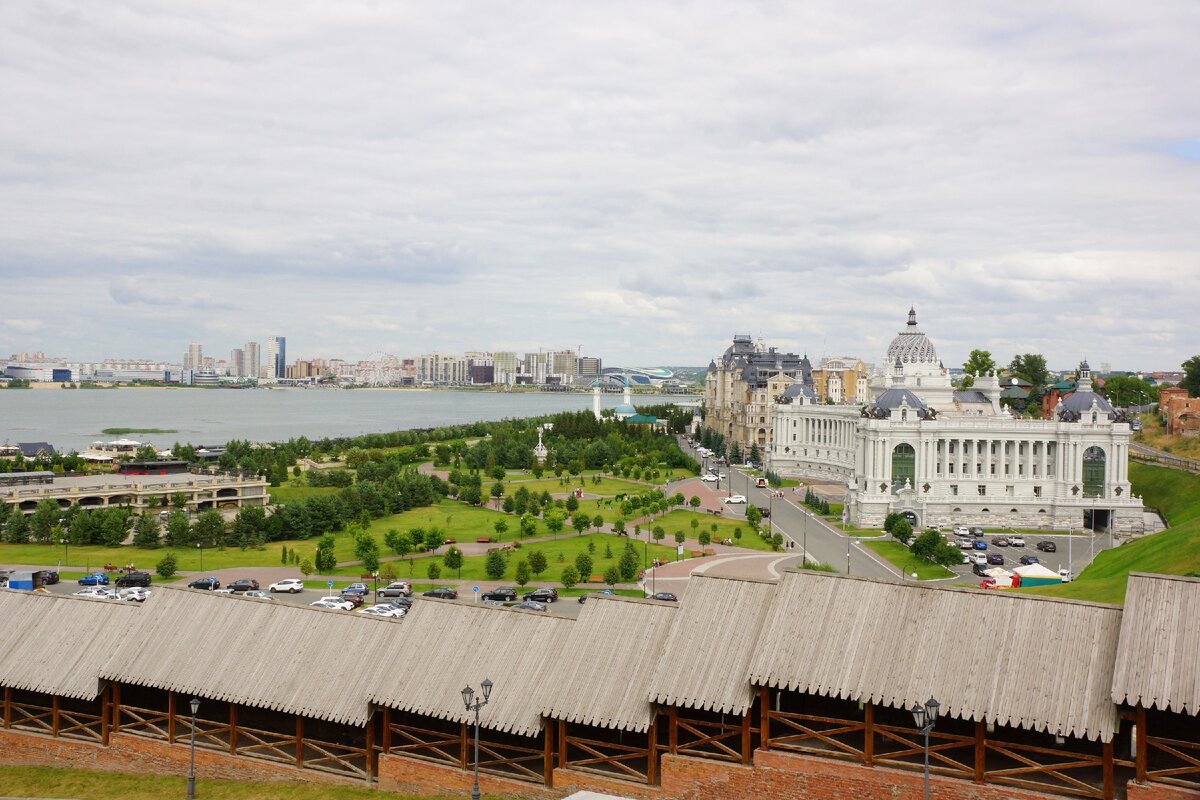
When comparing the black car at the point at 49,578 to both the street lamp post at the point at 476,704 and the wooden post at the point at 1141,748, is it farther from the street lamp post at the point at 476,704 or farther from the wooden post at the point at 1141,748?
the wooden post at the point at 1141,748

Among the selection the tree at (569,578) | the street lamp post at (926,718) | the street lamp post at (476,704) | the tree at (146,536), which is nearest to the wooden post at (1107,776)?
the street lamp post at (926,718)

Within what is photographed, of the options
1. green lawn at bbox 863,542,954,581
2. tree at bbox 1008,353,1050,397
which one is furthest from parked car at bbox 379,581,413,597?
tree at bbox 1008,353,1050,397

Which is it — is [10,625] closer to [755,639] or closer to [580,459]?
[755,639]

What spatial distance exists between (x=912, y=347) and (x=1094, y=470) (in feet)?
72.4

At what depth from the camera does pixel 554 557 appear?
4844 cm

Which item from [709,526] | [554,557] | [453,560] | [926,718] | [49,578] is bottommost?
[49,578]

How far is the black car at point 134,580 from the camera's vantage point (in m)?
41.5

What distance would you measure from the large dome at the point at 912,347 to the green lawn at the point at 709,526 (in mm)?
28462

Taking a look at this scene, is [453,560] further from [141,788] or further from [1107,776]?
[1107,776]

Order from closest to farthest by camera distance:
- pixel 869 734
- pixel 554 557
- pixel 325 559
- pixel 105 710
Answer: pixel 869 734 → pixel 105 710 → pixel 325 559 → pixel 554 557

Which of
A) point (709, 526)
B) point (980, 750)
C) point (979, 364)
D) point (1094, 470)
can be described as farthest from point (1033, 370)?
point (980, 750)

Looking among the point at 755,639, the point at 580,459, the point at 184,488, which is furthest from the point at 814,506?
the point at 755,639

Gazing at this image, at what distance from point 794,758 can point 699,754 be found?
5.19 feet

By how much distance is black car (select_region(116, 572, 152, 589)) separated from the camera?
4153 centimetres
